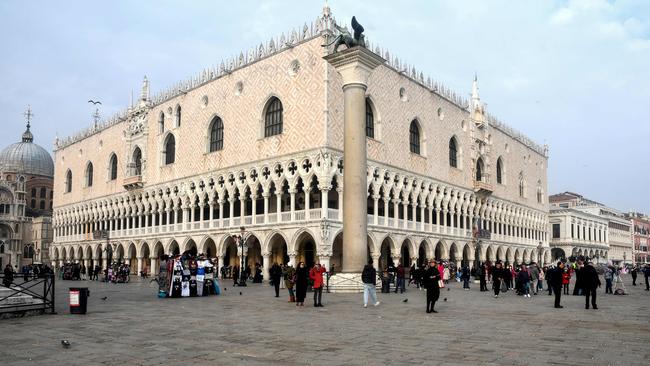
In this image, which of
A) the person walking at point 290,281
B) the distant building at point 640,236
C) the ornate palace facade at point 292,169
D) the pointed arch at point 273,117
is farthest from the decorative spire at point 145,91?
the distant building at point 640,236

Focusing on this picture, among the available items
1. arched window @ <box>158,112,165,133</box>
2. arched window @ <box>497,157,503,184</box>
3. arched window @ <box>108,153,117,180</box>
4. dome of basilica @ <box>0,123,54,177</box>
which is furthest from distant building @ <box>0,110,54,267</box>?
arched window @ <box>497,157,503,184</box>

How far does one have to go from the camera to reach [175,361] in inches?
271

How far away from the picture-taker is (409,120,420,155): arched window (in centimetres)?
3770

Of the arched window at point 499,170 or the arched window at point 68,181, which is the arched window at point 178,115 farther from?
the arched window at point 499,170

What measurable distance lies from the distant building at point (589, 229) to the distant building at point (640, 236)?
8.22ft

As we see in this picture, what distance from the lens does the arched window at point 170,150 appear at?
4189cm

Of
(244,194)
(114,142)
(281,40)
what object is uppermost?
(281,40)

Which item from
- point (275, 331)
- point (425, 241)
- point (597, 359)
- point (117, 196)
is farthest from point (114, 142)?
point (597, 359)

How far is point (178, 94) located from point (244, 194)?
11270mm

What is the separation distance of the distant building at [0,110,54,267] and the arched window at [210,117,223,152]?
149ft

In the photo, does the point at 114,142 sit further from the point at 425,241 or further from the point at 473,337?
the point at 473,337

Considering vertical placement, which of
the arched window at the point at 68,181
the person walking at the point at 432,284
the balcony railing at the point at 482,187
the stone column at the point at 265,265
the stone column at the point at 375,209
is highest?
the arched window at the point at 68,181

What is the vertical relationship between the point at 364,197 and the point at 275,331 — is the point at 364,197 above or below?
above

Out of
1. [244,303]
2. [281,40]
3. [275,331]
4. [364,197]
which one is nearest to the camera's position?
[275,331]
